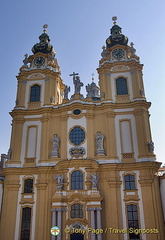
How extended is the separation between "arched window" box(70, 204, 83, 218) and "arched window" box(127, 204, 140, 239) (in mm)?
3556

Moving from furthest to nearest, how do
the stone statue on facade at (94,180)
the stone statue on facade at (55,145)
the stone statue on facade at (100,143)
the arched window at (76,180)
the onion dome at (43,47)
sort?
the onion dome at (43,47)
the stone statue on facade at (55,145)
the stone statue on facade at (100,143)
the arched window at (76,180)
the stone statue on facade at (94,180)

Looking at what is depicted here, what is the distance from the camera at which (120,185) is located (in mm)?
19734

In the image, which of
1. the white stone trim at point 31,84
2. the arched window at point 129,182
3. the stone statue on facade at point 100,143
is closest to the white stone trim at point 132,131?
the stone statue on facade at point 100,143

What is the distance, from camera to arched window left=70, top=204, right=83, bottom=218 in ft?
62.5

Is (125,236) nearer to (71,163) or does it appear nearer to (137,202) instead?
(137,202)

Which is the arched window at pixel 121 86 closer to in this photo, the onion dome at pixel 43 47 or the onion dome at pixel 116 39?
the onion dome at pixel 116 39

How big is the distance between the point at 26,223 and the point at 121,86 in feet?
47.1

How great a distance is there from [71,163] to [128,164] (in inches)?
178

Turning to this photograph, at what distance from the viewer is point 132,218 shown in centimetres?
1864

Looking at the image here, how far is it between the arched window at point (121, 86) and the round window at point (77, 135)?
5.14 m

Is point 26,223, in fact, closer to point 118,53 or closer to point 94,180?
point 94,180

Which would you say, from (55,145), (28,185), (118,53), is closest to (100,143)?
(55,145)

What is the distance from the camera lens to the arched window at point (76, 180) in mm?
20000

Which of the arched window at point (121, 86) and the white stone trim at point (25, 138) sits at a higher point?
the arched window at point (121, 86)
